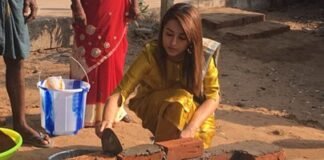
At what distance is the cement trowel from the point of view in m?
2.51

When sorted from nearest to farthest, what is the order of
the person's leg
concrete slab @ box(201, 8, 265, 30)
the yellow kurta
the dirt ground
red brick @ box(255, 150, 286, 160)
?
red brick @ box(255, 150, 286, 160)
the yellow kurta
the person's leg
the dirt ground
concrete slab @ box(201, 8, 265, 30)

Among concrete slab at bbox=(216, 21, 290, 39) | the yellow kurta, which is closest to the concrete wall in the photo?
concrete slab at bbox=(216, 21, 290, 39)

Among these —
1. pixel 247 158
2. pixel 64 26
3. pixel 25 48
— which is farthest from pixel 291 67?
pixel 247 158

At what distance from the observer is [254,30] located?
7602 millimetres

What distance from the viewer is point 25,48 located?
3633mm

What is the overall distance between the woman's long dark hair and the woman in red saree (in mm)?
858

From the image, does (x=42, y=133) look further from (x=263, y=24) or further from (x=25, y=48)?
(x=263, y=24)

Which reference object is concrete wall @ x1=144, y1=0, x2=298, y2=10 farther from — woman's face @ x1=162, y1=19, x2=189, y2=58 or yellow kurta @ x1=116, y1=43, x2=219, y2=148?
woman's face @ x1=162, y1=19, x2=189, y2=58

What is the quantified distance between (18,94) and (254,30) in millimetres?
4333

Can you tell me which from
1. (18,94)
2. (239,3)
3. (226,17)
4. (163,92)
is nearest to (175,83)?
(163,92)

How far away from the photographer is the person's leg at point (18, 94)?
371 cm

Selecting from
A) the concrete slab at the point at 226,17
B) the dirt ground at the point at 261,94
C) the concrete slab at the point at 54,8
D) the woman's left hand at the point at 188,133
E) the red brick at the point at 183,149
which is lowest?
the dirt ground at the point at 261,94

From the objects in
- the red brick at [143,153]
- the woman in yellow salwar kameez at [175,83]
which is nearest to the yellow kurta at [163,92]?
the woman in yellow salwar kameez at [175,83]

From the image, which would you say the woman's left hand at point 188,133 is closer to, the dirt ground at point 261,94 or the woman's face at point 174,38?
the woman's face at point 174,38
